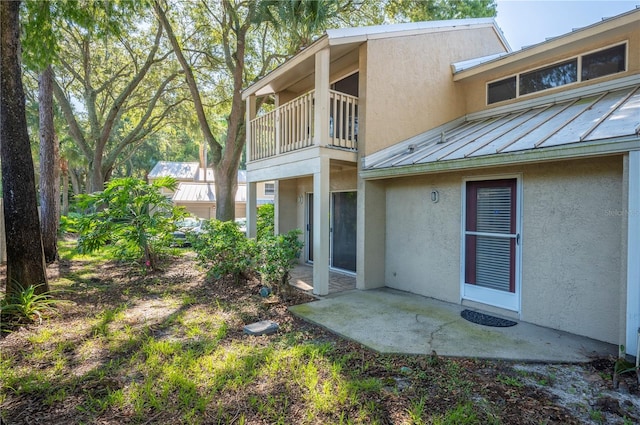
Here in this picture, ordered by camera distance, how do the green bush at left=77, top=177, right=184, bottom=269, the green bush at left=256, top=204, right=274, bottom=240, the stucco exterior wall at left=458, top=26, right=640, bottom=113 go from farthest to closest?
the green bush at left=256, top=204, right=274, bottom=240
the green bush at left=77, top=177, right=184, bottom=269
the stucco exterior wall at left=458, top=26, right=640, bottom=113

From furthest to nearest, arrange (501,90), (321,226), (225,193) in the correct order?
1. (225,193)
2. (501,90)
3. (321,226)

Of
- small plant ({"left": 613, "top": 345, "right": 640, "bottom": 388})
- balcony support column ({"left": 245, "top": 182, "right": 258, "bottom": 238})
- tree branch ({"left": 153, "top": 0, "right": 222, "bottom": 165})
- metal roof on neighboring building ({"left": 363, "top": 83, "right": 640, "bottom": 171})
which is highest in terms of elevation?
tree branch ({"left": 153, "top": 0, "right": 222, "bottom": 165})

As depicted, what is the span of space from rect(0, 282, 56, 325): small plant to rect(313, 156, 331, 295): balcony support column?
4.24 m

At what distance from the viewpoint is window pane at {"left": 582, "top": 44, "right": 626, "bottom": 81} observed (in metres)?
5.73

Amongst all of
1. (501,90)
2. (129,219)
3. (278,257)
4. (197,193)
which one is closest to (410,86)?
(501,90)

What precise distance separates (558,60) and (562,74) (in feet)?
0.98

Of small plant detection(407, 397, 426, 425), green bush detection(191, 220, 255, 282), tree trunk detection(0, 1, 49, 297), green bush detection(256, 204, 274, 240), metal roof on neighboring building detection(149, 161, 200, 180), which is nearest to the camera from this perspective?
small plant detection(407, 397, 426, 425)

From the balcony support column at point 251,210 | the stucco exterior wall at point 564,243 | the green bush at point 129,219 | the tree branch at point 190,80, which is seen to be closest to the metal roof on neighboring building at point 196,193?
the tree branch at point 190,80

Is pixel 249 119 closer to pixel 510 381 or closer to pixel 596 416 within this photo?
pixel 510 381

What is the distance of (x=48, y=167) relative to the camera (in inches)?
361

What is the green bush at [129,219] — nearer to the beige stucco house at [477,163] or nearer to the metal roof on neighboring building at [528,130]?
the beige stucco house at [477,163]

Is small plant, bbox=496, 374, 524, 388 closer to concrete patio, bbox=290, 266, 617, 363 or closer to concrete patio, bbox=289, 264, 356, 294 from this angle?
concrete patio, bbox=290, 266, 617, 363

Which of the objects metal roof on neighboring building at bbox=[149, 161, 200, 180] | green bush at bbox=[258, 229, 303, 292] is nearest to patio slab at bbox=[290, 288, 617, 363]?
green bush at bbox=[258, 229, 303, 292]

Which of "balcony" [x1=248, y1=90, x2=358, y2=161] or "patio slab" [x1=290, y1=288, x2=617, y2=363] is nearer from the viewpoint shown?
"patio slab" [x1=290, y1=288, x2=617, y2=363]
